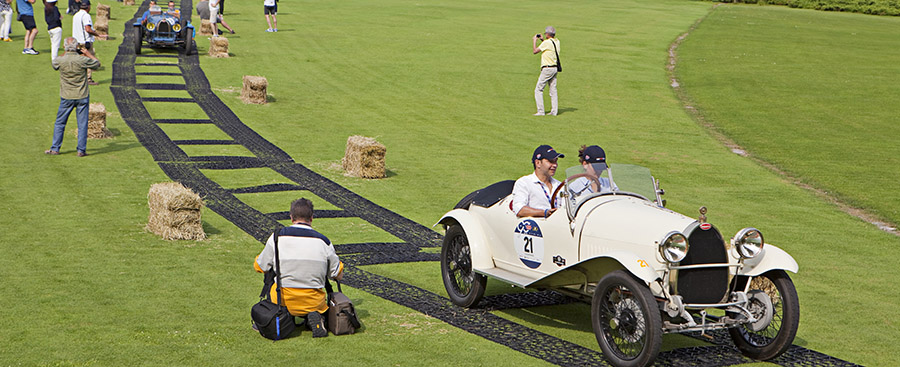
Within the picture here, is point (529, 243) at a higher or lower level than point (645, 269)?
lower

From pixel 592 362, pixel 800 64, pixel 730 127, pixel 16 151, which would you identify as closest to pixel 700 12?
pixel 800 64

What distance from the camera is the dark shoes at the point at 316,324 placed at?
842 cm

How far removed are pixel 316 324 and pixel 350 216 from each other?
6031mm

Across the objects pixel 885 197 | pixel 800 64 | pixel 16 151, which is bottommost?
pixel 16 151

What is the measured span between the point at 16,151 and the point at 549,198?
13.5 m

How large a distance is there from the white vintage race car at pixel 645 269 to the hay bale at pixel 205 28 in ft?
95.2

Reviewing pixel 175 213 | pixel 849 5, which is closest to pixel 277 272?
pixel 175 213

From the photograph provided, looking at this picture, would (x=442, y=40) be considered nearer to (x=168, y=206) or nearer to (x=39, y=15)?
(x=39, y=15)

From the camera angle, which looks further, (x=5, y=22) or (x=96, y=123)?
(x=5, y=22)

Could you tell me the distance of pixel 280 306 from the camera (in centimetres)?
832

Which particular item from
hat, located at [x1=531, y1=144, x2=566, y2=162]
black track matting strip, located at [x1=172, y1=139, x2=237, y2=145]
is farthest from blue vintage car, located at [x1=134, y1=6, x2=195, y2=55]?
hat, located at [x1=531, y1=144, x2=566, y2=162]

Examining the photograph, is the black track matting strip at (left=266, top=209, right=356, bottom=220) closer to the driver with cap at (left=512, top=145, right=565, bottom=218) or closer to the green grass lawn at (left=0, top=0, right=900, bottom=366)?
the green grass lawn at (left=0, top=0, right=900, bottom=366)

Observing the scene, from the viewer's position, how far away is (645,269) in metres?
7.44

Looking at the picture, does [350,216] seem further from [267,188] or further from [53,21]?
[53,21]
